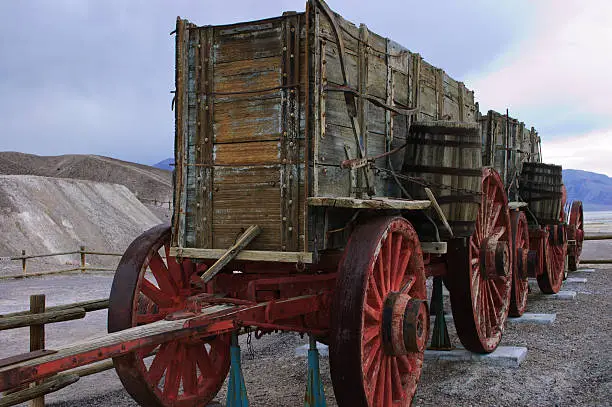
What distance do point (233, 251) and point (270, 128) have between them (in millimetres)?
893

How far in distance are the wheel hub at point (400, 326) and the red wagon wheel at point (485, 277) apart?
1.78 m

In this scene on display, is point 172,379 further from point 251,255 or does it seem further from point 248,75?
point 248,75

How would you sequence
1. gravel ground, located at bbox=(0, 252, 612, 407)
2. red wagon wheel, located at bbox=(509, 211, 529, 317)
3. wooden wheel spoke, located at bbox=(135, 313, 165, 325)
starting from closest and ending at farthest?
wooden wheel spoke, located at bbox=(135, 313, 165, 325) < gravel ground, located at bbox=(0, 252, 612, 407) < red wagon wheel, located at bbox=(509, 211, 529, 317)

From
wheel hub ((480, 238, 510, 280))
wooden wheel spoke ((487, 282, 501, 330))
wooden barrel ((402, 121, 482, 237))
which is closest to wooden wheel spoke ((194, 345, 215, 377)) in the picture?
wooden barrel ((402, 121, 482, 237))

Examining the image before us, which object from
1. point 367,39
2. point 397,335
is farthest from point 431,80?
point 397,335

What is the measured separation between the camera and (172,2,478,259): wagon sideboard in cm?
392

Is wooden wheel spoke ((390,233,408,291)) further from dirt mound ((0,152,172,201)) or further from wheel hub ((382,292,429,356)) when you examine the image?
dirt mound ((0,152,172,201))

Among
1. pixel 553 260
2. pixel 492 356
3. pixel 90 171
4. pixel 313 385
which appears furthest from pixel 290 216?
pixel 90 171

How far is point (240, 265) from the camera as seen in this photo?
441cm

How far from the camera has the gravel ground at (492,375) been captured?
4957 millimetres

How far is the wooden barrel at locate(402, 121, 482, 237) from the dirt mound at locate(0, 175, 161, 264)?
19907 mm

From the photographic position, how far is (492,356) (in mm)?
5879

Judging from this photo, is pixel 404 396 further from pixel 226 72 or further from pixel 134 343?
pixel 226 72

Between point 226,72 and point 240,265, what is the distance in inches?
56.7
